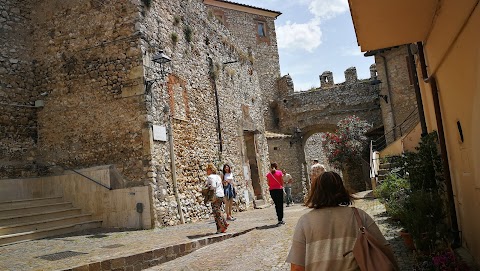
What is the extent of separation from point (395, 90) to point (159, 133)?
16.0 metres

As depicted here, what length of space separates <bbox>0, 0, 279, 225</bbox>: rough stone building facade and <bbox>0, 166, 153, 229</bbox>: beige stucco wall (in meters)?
0.25

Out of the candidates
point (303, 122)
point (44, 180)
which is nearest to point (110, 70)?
point (44, 180)

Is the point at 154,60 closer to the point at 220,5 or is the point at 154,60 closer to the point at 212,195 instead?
the point at 212,195

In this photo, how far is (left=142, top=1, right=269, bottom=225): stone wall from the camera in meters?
10.9

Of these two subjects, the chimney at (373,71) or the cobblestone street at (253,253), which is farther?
the chimney at (373,71)

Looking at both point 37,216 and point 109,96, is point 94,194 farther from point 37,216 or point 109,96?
point 109,96

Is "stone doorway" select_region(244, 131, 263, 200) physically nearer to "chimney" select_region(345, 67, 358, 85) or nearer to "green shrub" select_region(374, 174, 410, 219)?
"green shrub" select_region(374, 174, 410, 219)

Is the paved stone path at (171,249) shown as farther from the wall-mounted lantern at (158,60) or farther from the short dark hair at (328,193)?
the wall-mounted lantern at (158,60)

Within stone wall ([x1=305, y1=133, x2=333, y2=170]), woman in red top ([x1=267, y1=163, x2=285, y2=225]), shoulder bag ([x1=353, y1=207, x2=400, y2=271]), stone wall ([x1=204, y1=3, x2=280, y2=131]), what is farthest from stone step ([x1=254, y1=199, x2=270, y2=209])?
shoulder bag ([x1=353, y1=207, x2=400, y2=271])

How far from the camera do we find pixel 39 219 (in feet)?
30.7

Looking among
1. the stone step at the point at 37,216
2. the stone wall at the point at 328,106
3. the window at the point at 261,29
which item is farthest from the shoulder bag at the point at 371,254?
the window at the point at 261,29

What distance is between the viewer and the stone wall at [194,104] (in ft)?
35.9

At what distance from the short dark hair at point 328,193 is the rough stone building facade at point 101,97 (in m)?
7.78

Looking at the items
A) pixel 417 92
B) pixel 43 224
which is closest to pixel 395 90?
pixel 417 92
